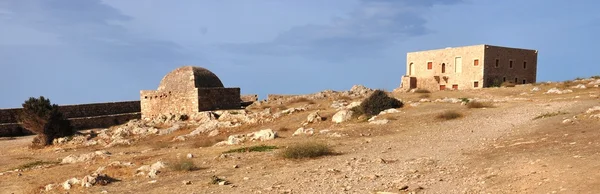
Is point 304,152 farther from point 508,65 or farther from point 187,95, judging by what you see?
point 508,65

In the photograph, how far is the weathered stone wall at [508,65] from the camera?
3672 centimetres

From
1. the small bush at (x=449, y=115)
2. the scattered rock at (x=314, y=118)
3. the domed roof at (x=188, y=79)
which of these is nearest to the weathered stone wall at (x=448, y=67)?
the domed roof at (x=188, y=79)

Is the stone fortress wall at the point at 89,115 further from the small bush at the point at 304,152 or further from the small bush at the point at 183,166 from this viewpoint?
the small bush at the point at 304,152

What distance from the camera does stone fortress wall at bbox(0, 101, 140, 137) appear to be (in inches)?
1206

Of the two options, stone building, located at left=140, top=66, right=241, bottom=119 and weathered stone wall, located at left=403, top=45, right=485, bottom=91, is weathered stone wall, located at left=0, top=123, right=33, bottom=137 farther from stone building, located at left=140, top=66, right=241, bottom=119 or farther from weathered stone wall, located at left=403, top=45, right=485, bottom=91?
weathered stone wall, located at left=403, top=45, right=485, bottom=91

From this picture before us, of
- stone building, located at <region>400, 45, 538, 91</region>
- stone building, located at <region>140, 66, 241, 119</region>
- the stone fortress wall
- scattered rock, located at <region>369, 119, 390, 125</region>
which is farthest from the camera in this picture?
stone building, located at <region>400, 45, 538, 91</region>

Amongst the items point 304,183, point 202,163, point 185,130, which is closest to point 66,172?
point 202,163

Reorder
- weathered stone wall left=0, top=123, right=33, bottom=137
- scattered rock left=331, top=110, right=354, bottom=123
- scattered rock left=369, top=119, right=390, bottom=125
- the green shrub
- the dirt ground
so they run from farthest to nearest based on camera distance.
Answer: weathered stone wall left=0, top=123, right=33, bottom=137
the green shrub
scattered rock left=331, top=110, right=354, bottom=123
scattered rock left=369, top=119, right=390, bottom=125
the dirt ground

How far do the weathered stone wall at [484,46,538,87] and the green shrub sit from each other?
3184 cm

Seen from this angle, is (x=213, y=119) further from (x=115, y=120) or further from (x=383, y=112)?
(x=115, y=120)

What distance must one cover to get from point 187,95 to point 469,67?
78.3ft

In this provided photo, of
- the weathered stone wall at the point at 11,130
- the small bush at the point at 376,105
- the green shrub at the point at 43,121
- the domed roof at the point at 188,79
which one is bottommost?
the weathered stone wall at the point at 11,130

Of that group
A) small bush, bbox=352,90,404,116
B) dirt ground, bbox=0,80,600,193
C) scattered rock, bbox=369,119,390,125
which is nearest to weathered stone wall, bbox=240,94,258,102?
small bush, bbox=352,90,404,116

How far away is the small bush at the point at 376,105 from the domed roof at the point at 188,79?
48.4ft
